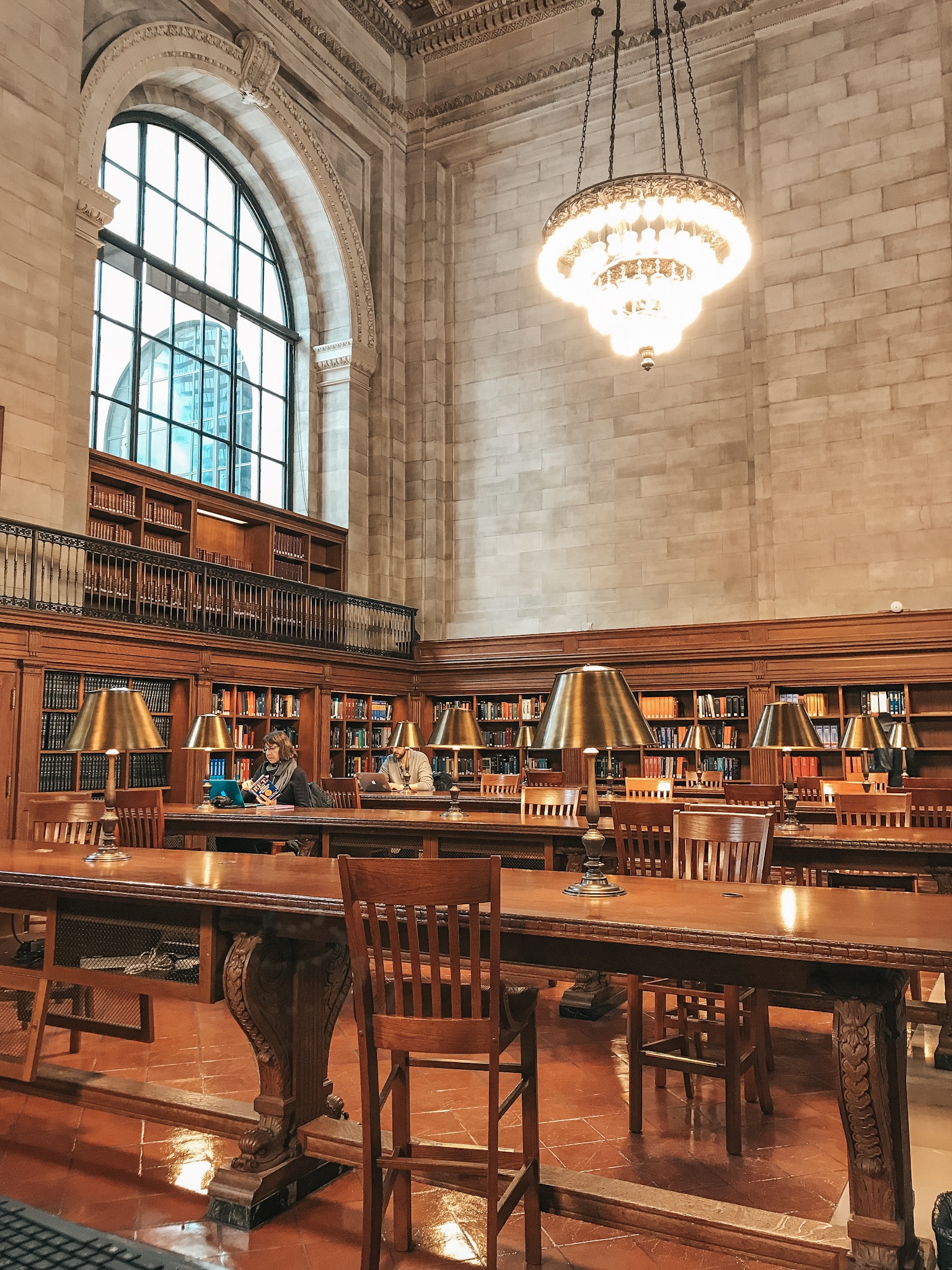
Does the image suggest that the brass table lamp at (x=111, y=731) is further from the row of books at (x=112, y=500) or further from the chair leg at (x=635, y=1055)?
the row of books at (x=112, y=500)

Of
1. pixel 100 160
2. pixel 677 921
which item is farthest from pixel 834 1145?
pixel 100 160

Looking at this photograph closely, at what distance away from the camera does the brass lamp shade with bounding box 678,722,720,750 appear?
404 inches

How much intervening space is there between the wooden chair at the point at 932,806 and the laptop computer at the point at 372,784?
4.05m

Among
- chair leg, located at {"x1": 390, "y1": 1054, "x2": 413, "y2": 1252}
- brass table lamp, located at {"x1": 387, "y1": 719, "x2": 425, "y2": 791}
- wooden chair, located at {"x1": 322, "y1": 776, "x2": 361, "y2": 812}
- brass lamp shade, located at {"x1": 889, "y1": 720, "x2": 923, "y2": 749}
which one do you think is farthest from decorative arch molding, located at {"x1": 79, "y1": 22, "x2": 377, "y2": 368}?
chair leg, located at {"x1": 390, "y1": 1054, "x2": 413, "y2": 1252}

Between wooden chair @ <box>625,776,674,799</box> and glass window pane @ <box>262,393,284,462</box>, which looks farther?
glass window pane @ <box>262,393,284,462</box>

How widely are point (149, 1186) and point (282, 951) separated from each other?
29.8 inches

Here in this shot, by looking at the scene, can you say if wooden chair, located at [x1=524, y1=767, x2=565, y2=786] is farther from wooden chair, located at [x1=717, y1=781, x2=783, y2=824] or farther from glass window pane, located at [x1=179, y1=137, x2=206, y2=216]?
glass window pane, located at [x1=179, y1=137, x2=206, y2=216]

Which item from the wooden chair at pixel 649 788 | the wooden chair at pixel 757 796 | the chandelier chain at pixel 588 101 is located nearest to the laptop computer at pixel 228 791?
the wooden chair at pixel 649 788

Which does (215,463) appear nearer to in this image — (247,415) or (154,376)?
(247,415)

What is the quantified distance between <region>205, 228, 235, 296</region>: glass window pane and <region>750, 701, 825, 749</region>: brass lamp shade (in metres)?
9.38

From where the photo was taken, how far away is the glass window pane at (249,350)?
12117 mm

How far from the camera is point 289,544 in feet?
38.5

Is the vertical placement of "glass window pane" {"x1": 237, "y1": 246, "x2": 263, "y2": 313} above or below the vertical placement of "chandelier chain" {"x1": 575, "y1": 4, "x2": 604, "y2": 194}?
below

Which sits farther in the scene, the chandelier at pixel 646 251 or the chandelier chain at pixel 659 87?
the chandelier chain at pixel 659 87
